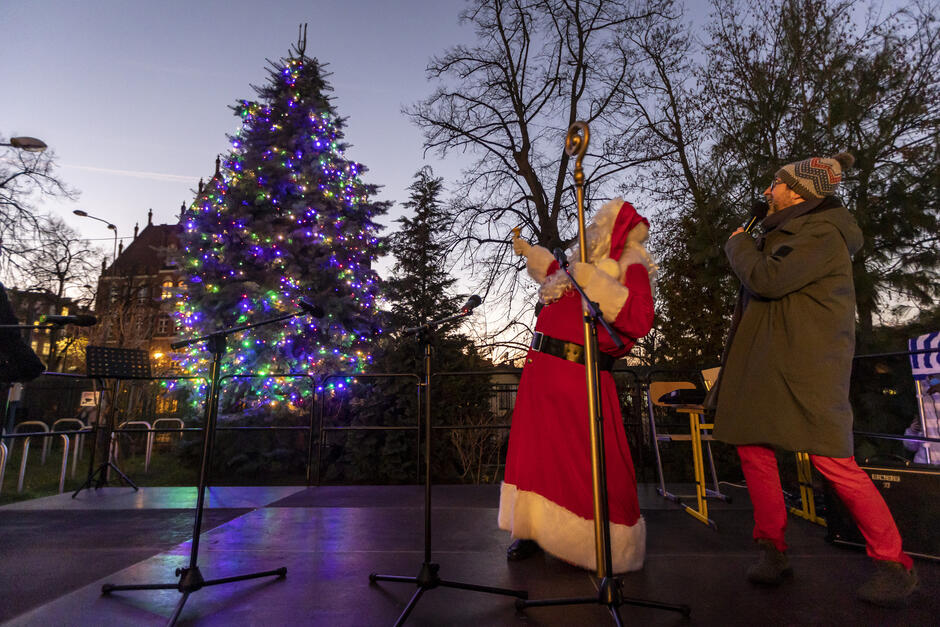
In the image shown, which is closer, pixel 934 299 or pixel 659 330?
pixel 934 299

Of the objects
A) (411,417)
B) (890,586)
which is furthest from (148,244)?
(890,586)

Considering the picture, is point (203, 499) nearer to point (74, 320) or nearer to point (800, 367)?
point (74, 320)

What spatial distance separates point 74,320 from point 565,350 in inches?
93.5

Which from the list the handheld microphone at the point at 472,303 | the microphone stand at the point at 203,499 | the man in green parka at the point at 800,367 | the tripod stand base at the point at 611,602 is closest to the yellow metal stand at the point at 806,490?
the man in green parka at the point at 800,367

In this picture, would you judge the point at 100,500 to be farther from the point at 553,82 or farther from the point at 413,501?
the point at 553,82

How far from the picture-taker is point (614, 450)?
2.20 meters

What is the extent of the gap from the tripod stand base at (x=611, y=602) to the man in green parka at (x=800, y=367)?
2.01 feet

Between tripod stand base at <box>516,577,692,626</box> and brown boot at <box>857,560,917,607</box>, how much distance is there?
0.73 m

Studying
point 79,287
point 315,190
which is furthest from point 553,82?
point 79,287

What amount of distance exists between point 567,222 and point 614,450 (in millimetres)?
8767

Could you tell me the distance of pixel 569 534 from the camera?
210 cm

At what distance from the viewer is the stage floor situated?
174 cm

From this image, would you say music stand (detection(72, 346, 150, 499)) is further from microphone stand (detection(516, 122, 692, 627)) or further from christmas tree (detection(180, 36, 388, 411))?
microphone stand (detection(516, 122, 692, 627))

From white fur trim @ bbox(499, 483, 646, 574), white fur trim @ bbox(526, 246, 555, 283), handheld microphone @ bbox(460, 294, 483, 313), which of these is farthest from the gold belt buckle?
handheld microphone @ bbox(460, 294, 483, 313)
